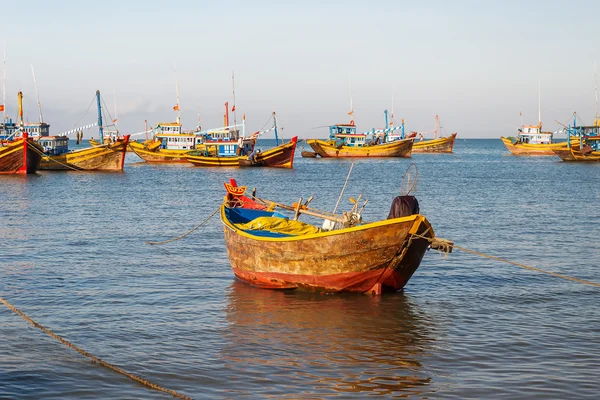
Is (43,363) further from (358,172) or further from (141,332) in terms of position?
(358,172)

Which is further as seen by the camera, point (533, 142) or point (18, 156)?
point (533, 142)

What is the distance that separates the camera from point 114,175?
6028 centimetres

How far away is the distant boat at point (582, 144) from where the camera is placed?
76812 mm

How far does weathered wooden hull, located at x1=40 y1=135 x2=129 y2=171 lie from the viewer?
206ft

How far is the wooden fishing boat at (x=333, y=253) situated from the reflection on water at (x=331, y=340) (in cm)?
32

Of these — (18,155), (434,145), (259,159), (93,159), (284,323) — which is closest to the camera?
(284,323)

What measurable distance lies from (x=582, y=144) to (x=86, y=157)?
50512mm

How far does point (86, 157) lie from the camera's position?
62.9 meters

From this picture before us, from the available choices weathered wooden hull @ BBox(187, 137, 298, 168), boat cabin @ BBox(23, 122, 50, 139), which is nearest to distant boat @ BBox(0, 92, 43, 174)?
boat cabin @ BBox(23, 122, 50, 139)

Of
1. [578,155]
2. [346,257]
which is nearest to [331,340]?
[346,257]

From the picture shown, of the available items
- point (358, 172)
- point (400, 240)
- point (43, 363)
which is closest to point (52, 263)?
point (43, 363)

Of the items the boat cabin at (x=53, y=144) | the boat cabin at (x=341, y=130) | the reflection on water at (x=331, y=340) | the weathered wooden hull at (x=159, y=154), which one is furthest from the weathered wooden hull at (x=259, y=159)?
the reflection on water at (x=331, y=340)

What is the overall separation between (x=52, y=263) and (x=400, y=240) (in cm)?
1000

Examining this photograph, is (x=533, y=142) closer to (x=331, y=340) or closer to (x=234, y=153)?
(x=234, y=153)
